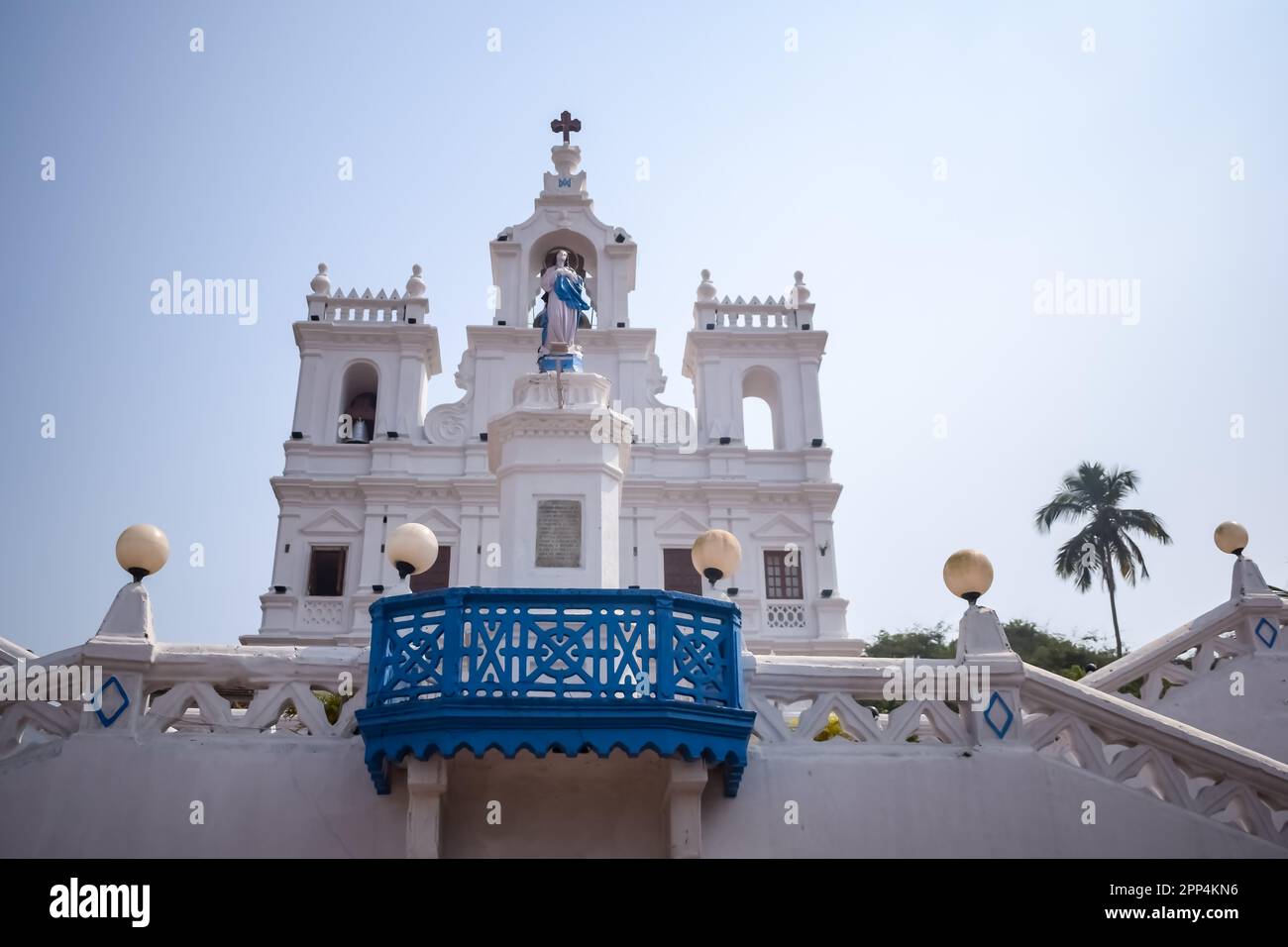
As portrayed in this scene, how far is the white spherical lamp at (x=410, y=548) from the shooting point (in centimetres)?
956

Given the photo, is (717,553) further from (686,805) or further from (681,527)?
(681,527)

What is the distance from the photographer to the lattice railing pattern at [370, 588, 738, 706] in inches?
330

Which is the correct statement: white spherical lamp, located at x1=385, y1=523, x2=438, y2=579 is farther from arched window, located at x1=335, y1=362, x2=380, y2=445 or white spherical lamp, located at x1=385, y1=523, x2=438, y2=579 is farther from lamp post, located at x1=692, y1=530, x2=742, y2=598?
arched window, located at x1=335, y1=362, x2=380, y2=445

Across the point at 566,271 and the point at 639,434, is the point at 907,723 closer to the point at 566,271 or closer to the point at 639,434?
the point at 566,271

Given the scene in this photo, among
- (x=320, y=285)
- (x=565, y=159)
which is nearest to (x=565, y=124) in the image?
(x=565, y=159)

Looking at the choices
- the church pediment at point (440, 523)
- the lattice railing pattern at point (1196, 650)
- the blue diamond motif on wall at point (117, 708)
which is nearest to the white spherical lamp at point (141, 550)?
the blue diamond motif on wall at point (117, 708)

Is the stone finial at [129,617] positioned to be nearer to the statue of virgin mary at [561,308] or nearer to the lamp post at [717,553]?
the lamp post at [717,553]

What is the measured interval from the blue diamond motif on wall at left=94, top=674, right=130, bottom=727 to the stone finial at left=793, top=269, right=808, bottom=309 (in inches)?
1050

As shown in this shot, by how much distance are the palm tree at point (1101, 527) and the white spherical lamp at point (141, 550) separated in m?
39.6

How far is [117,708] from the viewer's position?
8836 mm

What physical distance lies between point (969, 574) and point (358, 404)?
26340 mm

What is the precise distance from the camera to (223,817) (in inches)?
337
